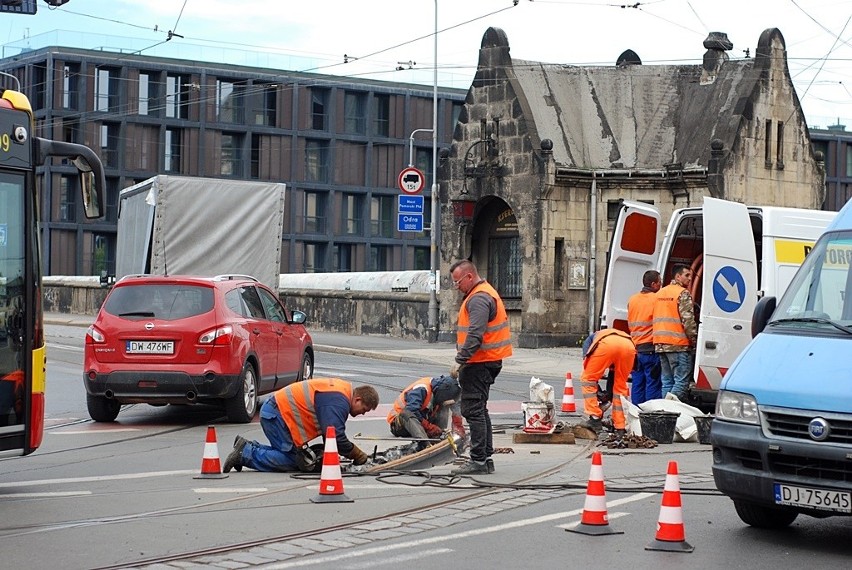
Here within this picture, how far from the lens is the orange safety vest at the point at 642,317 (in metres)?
16.5

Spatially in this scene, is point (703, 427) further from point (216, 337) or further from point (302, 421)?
point (216, 337)

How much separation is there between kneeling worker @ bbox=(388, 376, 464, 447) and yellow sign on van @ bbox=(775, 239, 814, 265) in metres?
4.66

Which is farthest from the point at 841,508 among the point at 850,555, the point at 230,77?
the point at 230,77

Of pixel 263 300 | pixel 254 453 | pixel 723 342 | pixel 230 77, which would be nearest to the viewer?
pixel 254 453

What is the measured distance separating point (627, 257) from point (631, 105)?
16240 mm

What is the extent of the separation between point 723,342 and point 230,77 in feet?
192

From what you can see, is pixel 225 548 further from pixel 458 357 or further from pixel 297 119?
pixel 297 119

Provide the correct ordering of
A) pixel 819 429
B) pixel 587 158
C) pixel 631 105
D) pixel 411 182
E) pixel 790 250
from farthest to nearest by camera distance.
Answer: pixel 411 182
pixel 631 105
pixel 587 158
pixel 790 250
pixel 819 429

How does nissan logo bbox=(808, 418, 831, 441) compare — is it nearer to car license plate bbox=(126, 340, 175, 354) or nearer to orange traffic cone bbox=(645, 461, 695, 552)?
orange traffic cone bbox=(645, 461, 695, 552)

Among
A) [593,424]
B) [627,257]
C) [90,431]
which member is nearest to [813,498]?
[593,424]

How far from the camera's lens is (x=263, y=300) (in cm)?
1766

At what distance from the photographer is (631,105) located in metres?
33.5

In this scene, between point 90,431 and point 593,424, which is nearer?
point 593,424

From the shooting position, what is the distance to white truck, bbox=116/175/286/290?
70.9 ft
